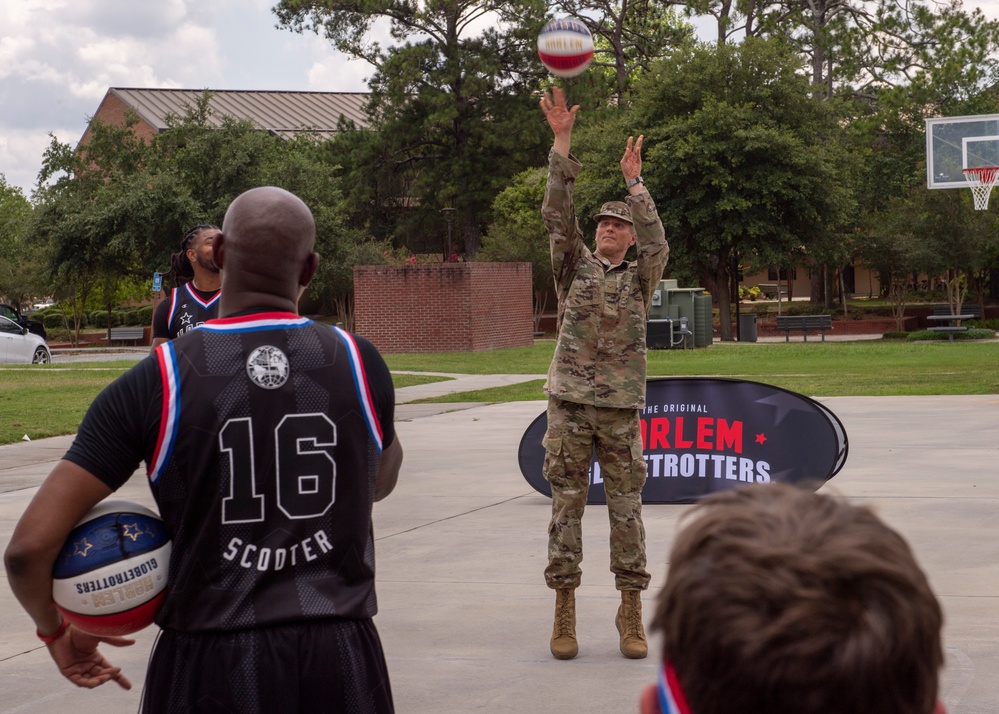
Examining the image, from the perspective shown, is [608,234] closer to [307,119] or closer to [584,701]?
[584,701]

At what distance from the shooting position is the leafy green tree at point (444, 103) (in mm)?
49312

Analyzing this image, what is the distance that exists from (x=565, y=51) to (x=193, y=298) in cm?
294

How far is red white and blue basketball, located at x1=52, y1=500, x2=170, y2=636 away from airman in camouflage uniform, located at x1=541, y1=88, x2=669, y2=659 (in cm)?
311

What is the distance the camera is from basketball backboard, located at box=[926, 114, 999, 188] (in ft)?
87.5

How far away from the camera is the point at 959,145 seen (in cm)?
2753

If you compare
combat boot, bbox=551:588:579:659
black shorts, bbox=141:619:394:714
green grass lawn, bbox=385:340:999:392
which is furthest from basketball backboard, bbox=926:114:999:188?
black shorts, bbox=141:619:394:714

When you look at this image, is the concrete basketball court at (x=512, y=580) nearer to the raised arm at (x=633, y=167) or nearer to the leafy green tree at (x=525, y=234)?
the raised arm at (x=633, y=167)

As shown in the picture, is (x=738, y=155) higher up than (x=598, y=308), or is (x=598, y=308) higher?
(x=738, y=155)

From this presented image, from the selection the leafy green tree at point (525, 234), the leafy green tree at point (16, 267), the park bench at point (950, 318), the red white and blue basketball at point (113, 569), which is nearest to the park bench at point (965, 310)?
the park bench at point (950, 318)

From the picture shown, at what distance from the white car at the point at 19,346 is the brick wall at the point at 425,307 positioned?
30.3 ft

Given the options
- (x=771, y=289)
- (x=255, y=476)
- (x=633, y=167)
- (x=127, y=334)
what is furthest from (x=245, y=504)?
(x=771, y=289)

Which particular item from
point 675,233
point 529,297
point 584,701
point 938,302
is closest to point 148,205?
point 529,297

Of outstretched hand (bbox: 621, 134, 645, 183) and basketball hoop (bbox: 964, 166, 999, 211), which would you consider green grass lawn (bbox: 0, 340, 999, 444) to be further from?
outstretched hand (bbox: 621, 134, 645, 183)

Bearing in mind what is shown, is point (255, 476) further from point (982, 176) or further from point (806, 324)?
point (806, 324)
